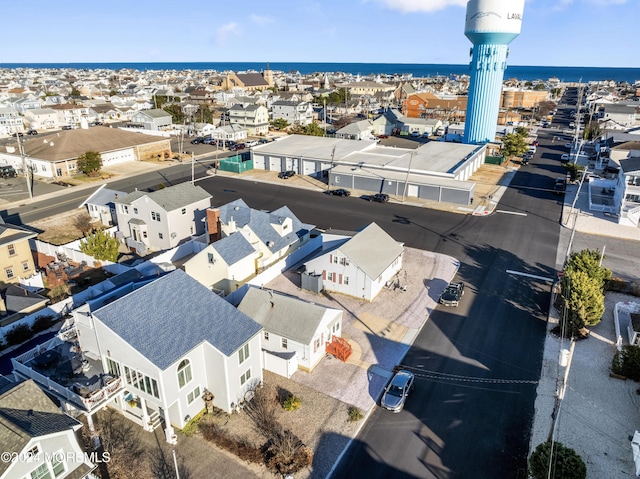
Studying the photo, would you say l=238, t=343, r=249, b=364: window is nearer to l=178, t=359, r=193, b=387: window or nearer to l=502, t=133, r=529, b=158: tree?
l=178, t=359, r=193, b=387: window

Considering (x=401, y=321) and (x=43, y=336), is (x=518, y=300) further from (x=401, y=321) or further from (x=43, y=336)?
(x=43, y=336)

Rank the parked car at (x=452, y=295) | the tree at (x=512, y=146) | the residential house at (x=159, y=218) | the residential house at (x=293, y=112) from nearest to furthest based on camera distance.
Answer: the parked car at (x=452, y=295) → the residential house at (x=159, y=218) → the tree at (x=512, y=146) → the residential house at (x=293, y=112)

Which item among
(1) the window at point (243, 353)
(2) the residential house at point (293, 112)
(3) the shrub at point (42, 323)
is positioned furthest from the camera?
(2) the residential house at point (293, 112)

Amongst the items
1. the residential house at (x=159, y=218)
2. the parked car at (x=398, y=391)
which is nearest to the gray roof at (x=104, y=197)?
the residential house at (x=159, y=218)

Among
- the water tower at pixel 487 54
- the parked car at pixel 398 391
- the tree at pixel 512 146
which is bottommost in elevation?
the parked car at pixel 398 391

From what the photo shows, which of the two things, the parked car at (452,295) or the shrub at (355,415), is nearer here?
the shrub at (355,415)

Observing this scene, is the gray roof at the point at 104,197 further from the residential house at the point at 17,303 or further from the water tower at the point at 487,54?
the water tower at the point at 487,54

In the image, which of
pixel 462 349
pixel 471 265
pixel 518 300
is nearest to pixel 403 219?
pixel 471 265
